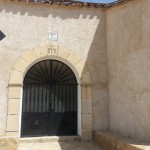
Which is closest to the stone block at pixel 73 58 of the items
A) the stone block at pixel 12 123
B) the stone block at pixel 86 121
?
the stone block at pixel 86 121

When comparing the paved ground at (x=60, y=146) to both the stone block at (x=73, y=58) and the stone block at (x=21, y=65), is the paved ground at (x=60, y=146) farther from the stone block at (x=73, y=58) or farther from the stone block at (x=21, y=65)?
the stone block at (x=73, y=58)

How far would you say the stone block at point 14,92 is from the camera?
697 centimetres

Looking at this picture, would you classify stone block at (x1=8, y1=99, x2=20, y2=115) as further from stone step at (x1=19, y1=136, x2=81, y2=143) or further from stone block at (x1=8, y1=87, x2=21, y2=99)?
stone step at (x1=19, y1=136, x2=81, y2=143)

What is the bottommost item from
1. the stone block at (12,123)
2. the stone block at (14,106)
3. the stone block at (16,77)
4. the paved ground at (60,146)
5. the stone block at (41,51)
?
the paved ground at (60,146)

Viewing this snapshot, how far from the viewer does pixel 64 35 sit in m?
7.67

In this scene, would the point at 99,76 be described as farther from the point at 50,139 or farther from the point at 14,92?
the point at 14,92

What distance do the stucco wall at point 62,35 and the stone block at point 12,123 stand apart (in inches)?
24.5

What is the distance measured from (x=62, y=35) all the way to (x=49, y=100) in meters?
2.16

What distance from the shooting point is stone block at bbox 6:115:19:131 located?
6820 mm

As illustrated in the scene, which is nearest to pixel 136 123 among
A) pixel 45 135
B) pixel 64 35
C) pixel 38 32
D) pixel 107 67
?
pixel 107 67

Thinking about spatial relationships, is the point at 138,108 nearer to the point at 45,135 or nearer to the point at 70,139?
the point at 70,139

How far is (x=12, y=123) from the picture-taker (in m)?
6.85

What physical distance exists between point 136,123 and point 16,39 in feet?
14.2

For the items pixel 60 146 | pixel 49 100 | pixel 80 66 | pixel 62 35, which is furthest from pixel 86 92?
pixel 62 35
